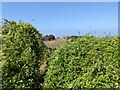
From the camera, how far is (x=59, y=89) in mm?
7676

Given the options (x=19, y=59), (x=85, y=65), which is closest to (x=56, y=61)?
(x=85, y=65)

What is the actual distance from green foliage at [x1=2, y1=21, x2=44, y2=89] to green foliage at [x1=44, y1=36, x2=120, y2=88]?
55 centimetres

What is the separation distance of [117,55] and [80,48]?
89cm

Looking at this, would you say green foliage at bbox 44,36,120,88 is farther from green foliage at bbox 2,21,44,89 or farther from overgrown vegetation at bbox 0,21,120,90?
green foliage at bbox 2,21,44,89

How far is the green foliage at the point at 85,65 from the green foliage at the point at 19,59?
1.79 ft

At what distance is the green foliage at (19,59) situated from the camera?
8.23m

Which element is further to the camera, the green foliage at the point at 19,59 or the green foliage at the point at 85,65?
the green foliage at the point at 19,59

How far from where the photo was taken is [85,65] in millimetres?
7398

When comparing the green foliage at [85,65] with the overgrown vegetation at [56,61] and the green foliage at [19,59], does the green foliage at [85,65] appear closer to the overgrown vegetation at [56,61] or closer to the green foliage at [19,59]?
the overgrown vegetation at [56,61]

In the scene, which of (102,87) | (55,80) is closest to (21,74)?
(55,80)

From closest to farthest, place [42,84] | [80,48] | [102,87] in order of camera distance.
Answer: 1. [102,87]
2. [80,48]
3. [42,84]

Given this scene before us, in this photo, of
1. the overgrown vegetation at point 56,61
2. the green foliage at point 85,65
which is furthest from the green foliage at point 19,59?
the green foliage at point 85,65

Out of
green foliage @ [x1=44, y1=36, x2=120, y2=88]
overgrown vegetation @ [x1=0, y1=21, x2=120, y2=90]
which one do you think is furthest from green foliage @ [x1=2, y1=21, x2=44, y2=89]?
green foliage @ [x1=44, y1=36, x2=120, y2=88]

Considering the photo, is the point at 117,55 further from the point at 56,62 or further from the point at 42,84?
the point at 42,84
